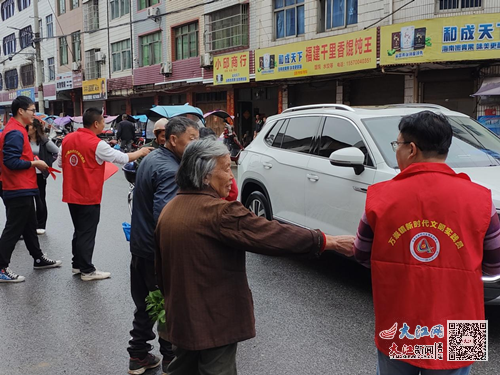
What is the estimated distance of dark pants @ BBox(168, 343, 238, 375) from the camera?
7.89 ft

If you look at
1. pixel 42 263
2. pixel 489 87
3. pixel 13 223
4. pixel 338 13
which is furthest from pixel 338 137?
pixel 338 13

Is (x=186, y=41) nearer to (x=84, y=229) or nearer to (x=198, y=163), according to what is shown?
(x=84, y=229)

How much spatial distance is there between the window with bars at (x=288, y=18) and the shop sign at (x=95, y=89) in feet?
48.5

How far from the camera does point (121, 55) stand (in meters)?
30.2

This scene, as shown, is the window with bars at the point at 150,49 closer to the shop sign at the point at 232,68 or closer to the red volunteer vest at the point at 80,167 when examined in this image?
the shop sign at the point at 232,68

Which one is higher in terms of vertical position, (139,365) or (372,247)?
(372,247)

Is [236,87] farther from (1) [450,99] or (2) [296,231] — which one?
(2) [296,231]

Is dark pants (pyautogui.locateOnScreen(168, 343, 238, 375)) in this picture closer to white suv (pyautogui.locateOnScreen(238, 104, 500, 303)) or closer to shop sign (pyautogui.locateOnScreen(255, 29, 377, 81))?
white suv (pyautogui.locateOnScreen(238, 104, 500, 303))

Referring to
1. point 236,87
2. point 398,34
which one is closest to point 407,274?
point 398,34

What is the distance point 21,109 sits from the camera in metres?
5.60

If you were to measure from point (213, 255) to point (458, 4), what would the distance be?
540 inches

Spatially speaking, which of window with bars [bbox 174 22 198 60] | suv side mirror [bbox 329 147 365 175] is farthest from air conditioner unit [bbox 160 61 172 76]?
suv side mirror [bbox 329 147 365 175]

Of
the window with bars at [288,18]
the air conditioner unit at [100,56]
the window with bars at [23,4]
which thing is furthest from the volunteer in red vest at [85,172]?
the window with bars at [23,4]

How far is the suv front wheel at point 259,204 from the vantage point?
648 centimetres
